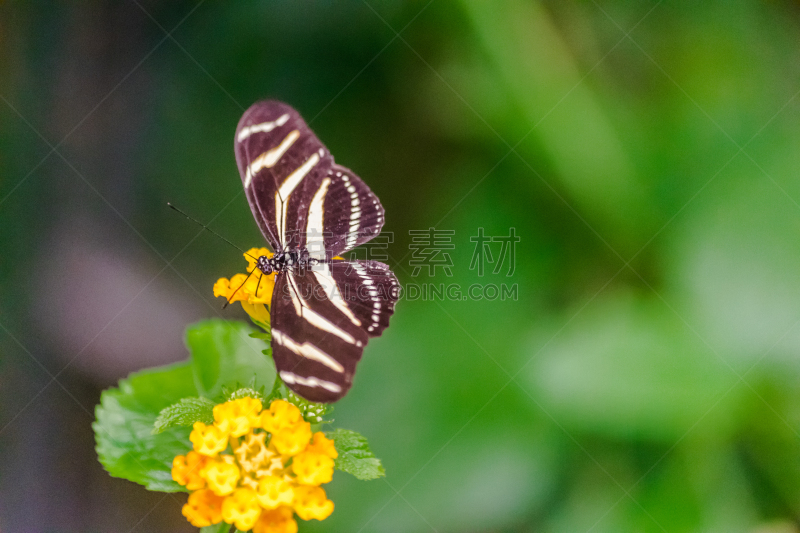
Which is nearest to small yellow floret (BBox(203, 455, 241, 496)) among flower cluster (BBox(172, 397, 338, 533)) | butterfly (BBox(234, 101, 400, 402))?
flower cluster (BBox(172, 397, 338, 533))

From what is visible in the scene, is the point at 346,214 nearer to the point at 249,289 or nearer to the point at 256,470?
the point at 249,289

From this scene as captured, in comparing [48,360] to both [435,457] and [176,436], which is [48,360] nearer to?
[176,436]

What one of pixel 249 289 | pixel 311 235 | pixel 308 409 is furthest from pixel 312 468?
pixel 311 235

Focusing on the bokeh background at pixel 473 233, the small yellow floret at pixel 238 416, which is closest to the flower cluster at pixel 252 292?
the small yellow floret at pixel 238 416

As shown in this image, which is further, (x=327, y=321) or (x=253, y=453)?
(x=327, y=321)

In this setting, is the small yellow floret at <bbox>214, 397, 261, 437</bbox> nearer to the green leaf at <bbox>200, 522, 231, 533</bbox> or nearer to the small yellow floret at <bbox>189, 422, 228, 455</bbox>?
the small yellow floret at <bbox>189, 422, 228, 455</bbox>

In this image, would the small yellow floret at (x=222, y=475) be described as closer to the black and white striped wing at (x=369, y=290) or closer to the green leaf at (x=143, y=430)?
the green leaf at (x=143, y=430)
